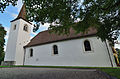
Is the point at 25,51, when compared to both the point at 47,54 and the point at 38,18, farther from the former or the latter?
the point at 38,18

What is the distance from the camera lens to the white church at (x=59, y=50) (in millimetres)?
9914

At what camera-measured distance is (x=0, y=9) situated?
11.7ft

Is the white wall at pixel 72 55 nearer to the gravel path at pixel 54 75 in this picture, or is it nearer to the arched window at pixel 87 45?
the arched window at pixel 87 45

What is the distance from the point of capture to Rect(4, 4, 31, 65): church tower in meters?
16.6

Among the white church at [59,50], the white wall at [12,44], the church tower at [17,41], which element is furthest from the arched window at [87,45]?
the white wall at [12,44]

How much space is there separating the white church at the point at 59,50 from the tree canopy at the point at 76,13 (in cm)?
280

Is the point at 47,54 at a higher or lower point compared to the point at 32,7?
lower

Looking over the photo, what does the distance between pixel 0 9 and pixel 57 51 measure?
1111 cm

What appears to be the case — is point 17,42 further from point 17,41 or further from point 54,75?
point 54,75

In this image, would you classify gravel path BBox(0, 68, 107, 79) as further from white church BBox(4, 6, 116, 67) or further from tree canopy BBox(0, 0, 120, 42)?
white church BBox(4, 6, 116, 67)

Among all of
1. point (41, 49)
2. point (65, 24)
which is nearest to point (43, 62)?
point (41, 49)

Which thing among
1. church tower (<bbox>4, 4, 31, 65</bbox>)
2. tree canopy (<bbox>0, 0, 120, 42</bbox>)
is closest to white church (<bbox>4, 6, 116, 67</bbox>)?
church tower (<bbox>4, 4, 31, 65</bbox>)

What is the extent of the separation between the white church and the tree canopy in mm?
2805

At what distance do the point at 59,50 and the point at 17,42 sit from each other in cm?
1117
